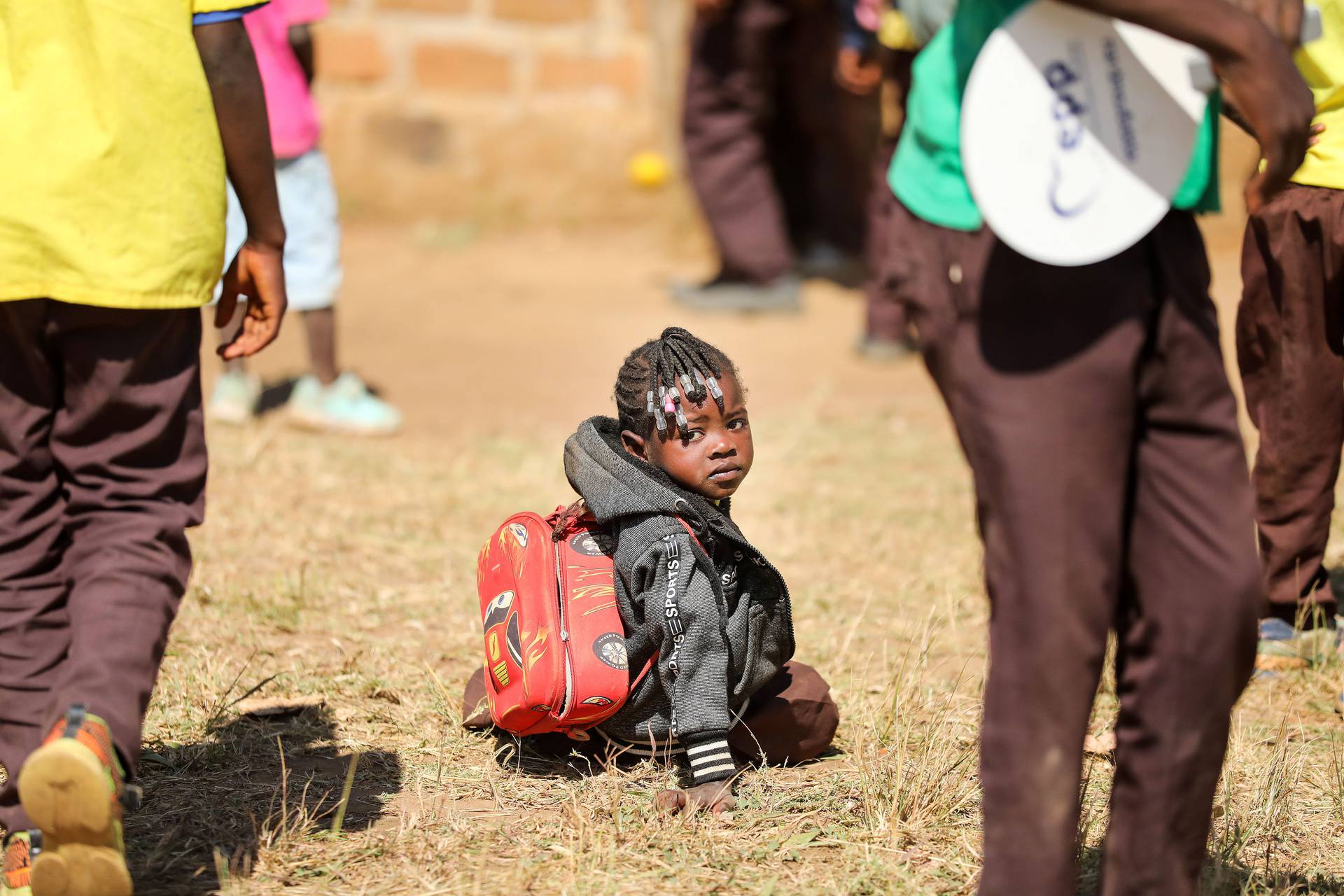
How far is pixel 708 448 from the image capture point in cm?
258

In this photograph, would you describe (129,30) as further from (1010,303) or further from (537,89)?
(537,89)

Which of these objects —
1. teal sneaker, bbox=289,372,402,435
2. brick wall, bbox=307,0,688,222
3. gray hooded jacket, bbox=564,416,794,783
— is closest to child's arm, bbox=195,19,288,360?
gray hooded jacket, bbox=564,416,794,783

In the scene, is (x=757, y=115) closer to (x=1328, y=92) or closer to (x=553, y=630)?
(x=1328, y=92)

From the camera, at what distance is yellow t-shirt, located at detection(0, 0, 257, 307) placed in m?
2.00

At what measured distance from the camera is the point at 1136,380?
1.82 metres

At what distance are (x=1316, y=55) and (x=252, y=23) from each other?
3232 millimetres

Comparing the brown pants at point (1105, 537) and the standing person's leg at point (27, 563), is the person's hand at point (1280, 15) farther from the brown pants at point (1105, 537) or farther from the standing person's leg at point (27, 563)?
the standing person's leg at point (27, 563)

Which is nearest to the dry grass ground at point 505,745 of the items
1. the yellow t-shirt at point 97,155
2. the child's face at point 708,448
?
the child's face at point 708,448

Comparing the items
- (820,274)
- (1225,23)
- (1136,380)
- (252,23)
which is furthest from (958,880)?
(820,274)

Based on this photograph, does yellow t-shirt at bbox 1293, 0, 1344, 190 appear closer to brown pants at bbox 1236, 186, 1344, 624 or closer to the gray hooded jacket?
brown pants at bbox 1236, 186, 1344, 624

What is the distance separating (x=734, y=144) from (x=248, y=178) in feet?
16.8

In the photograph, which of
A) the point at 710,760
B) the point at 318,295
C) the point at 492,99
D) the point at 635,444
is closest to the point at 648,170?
the point at 492,99

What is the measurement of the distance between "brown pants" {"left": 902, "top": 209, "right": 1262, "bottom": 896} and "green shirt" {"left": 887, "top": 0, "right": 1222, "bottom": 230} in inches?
2.5

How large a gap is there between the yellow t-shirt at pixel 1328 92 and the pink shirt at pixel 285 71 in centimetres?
308
